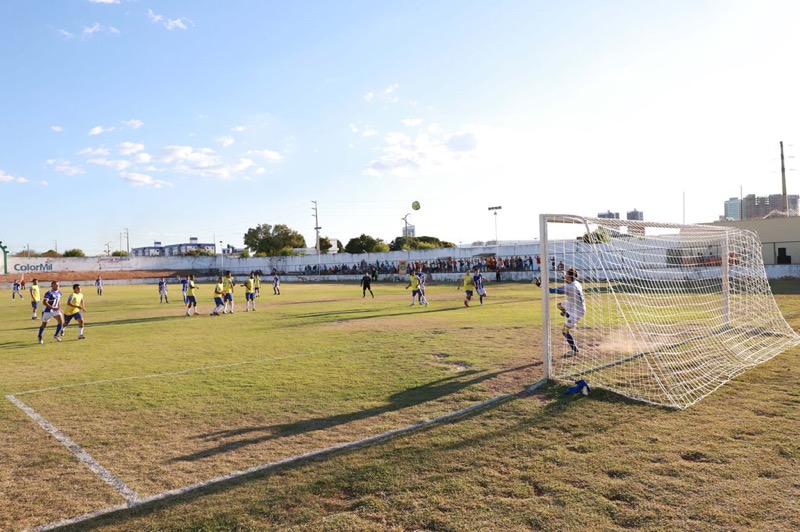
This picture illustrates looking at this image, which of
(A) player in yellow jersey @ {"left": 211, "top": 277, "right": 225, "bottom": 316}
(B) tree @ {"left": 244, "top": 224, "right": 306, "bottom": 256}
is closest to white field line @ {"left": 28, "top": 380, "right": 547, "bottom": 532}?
(A) player in yellow jersey @ {"left": 211, "top": 277, "right": 225, "bottom": 316}

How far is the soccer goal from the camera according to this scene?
8891 millimetres

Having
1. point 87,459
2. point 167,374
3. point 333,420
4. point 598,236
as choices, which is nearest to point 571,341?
point 598,236

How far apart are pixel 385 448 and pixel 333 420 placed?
135 centimetres

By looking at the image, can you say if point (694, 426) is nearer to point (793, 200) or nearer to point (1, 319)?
point (1, 319)

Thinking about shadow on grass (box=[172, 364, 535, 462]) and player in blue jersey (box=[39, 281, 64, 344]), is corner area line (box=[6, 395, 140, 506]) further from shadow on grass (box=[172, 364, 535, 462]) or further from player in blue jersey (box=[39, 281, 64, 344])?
player in blue jersey (box=[39, 281, 64, 344])

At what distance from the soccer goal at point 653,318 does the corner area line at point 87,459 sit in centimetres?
661

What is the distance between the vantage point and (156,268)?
81.9 meters

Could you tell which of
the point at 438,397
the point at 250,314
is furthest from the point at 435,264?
the point at 438,397

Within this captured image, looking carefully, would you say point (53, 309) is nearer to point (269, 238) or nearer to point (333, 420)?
point (333, 420)

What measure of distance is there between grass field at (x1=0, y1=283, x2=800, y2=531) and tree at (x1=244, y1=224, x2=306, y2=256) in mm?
88783

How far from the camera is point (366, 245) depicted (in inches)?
3278

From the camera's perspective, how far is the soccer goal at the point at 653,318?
29.2ft

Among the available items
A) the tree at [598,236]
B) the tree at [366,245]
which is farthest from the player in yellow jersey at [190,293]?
the tree at [366,245]

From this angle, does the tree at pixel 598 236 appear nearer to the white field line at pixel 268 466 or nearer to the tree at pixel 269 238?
the white field line at pixel 268 466
